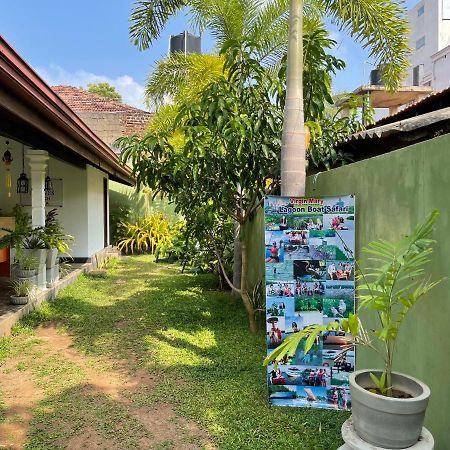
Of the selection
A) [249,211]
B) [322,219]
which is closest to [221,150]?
[249,211]

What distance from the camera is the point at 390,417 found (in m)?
1.83

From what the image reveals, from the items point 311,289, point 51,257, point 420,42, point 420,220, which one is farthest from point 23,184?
point 420,42

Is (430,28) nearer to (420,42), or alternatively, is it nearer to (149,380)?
(420,42)

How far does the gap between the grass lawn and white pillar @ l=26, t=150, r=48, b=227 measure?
4.74 feet

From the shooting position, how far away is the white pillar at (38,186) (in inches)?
264

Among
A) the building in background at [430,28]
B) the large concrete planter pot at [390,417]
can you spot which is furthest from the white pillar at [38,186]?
the building in background at [430,28]

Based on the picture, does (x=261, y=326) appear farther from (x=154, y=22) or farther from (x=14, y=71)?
(x=154, y=22)

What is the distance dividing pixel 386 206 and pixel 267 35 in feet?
18.1

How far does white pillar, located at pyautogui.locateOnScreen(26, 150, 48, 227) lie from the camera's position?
6703mm

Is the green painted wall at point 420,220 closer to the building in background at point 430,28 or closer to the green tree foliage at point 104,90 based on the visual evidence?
the building in background at point 430,28

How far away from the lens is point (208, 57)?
810cm

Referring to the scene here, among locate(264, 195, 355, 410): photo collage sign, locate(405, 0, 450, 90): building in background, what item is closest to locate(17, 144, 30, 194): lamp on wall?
locate(264, 195, 355, 410): photo collage sign

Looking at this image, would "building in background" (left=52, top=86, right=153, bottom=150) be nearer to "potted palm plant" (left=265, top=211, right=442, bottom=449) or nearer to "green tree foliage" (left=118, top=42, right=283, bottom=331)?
"green tree foliage" (left=118, top=42, right=283, bottom=331)

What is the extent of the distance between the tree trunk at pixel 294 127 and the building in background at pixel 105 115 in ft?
44.5
